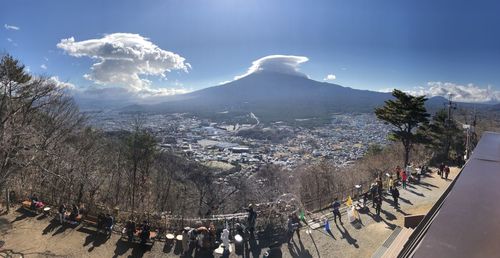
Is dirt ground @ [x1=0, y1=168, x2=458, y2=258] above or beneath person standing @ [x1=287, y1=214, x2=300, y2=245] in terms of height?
beneath

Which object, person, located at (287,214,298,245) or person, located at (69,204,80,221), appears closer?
person, located at (287,214,298,245)

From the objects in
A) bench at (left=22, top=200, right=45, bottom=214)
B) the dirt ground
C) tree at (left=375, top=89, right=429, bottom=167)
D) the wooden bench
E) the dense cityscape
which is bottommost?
the dense cityscape

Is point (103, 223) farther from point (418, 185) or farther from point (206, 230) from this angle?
point (418, 185)

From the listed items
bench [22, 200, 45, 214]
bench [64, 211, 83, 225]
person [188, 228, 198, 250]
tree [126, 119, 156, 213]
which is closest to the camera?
person [188, 228, 198, 250]

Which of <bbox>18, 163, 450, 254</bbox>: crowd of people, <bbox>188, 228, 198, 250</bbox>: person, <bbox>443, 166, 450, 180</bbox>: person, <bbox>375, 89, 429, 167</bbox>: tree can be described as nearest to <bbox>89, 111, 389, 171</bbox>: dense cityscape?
<bbox>375, 89, 429, 167</bbox>: tree

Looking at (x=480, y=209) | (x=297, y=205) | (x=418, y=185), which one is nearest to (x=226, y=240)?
(x=297, y=205)

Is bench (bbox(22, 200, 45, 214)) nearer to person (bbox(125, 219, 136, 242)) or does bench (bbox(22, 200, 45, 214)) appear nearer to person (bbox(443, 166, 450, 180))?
person (bbox(125, 219, 136, 242))
